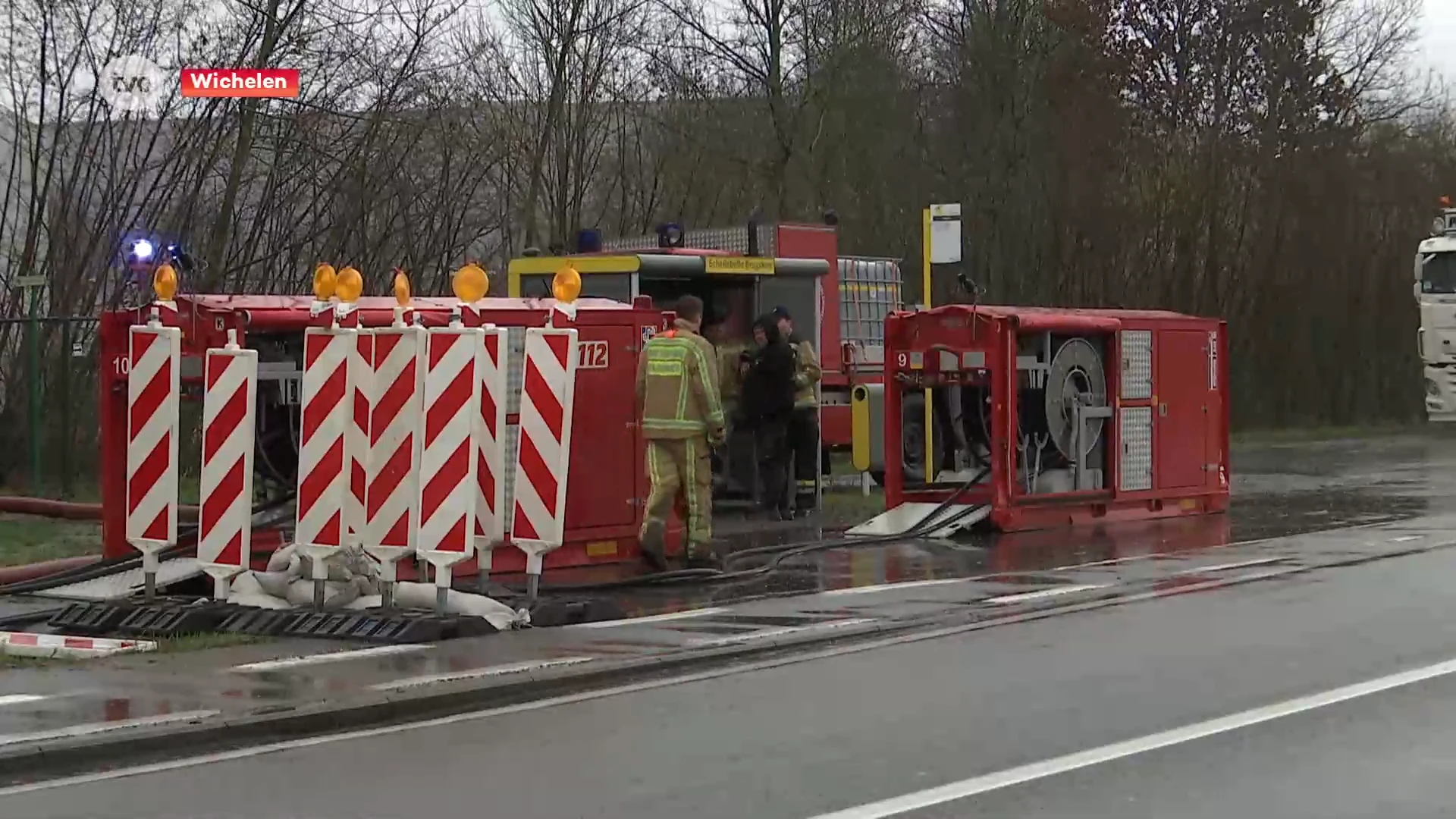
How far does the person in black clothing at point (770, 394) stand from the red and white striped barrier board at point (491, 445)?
6.01 m

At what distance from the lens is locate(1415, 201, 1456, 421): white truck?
32.6 meters

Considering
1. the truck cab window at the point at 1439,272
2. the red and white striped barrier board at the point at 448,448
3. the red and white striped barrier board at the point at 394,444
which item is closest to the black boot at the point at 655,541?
the red and white striped barrier board at the point at 448,448

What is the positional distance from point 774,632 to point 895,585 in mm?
2614

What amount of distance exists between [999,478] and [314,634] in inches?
311

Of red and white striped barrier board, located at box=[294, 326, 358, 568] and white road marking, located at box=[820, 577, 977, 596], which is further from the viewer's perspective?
white road marking, located at box=[820, 577, 977, 596]

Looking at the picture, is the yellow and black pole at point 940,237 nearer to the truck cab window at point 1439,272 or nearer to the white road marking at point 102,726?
the white road marking at point 102,726

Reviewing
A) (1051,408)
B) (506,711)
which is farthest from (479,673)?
(1051,408)

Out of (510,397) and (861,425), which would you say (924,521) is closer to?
(861,425)

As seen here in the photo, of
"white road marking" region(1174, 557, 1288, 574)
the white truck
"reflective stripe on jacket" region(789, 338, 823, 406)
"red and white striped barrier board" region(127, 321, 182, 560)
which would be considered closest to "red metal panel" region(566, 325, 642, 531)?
"red and white striped barrier board" region(127, 321, 182, 560)

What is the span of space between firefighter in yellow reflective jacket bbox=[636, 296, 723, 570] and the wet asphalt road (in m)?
3.25

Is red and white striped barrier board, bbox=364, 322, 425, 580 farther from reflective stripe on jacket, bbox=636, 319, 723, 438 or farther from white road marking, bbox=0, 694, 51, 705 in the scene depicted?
reflective stripe on jacket, bbox=636, 319, 723, 438

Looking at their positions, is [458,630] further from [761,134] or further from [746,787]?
[761,134]

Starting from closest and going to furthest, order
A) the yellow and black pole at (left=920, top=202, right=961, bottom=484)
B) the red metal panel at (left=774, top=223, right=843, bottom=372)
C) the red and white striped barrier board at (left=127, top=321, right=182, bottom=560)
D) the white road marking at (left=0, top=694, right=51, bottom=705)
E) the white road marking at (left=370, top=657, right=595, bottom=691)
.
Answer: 1. the white road marking at (left=0, top=694, right=51, bottom=705)
2. the white road marking at (left=370, top=657, right=595, bottom=691)
3. the red and white striped barrier board at (left=127, top=321, right=182, bottom=560)
4. the yellow and black pole at (left=920, top=202, right=961, bottom=484)
5. the red metal panel at (left=774, top=223, right=843, bottom=372)

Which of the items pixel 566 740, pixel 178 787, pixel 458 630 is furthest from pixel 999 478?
pixel 178 787
